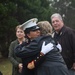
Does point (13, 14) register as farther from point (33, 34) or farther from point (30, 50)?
point (30, 50)

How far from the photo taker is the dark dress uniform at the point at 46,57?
145 inches

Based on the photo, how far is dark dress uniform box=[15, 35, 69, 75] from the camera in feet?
12.1

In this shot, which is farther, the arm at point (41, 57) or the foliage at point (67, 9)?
the foliage at point (67, 9)

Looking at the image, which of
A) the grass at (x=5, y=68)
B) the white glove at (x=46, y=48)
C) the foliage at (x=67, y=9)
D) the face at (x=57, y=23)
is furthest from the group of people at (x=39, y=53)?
the foliage at (x=67, y=9)

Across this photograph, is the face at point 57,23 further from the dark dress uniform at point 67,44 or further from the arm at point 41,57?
the arm at point 41,57

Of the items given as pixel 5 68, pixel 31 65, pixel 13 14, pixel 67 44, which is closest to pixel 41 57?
pixel 31 65

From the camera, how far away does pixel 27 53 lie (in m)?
3.68

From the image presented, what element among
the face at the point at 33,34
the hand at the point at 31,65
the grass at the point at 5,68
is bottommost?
the grass at the point at 5,68

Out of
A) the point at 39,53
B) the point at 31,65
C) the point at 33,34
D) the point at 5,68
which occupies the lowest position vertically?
the point at 5,68

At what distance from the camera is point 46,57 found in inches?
147

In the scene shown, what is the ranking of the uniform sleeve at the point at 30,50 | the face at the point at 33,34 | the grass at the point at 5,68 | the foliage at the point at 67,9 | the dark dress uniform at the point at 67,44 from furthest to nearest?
the foliage at the point at 67,9 < the grass at the point at 5,68 < the dark dress uniform at the point at 67,44 < the face at the point at 33,34 < the uniform sleeve at the point at 30,50

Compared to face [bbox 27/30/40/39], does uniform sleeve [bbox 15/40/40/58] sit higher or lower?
lower

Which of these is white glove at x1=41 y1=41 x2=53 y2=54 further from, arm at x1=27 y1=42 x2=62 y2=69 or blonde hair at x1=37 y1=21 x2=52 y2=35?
blonde hair at x1=37 y1=21 x2=52 y2=35

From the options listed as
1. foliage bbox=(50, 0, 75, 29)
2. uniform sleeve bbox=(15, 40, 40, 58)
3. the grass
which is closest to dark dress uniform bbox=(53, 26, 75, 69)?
uniform sleeve bbox=(15, 40, 40, 58)
